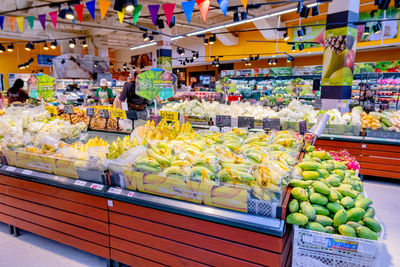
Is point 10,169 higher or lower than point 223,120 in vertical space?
lower

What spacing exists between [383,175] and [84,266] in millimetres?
4726

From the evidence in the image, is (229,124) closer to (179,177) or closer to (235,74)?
(179,177)

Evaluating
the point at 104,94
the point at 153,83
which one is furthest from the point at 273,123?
the point at 104,94

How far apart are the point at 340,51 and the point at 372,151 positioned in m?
3.42

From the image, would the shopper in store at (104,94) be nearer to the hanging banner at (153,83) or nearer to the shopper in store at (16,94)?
the shopper in store at (16,94)

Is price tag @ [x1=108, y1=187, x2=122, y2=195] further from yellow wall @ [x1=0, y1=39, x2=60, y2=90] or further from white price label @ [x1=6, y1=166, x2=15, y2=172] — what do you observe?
yellow wall @ [x1=0, y1=39, x2=60, y2=90]

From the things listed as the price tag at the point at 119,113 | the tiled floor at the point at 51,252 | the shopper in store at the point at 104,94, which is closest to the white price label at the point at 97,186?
the tiled floor at the point at 51,252

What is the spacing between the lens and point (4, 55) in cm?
1889

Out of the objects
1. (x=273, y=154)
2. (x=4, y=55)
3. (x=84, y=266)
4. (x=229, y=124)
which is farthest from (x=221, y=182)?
(x=4, y=55)

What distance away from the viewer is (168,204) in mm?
1962

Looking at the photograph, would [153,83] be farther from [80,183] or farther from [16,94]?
[16,94]

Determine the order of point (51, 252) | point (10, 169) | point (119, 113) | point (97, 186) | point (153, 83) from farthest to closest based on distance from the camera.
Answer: point (119, 113) < point (153, 83) < point (10, 169) < point (51, 252) < point (97, 186)

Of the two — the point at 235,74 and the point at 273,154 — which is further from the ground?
the point at 235,74

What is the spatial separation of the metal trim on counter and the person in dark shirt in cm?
306
